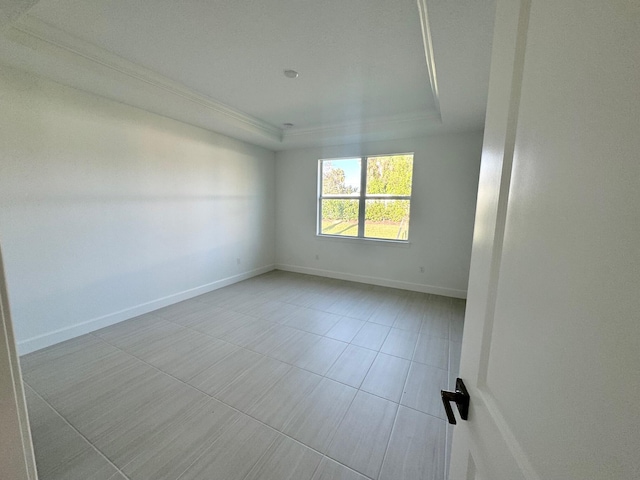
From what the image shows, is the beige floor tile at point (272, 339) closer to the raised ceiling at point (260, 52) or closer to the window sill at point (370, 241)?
the window sill at point (370, 241)

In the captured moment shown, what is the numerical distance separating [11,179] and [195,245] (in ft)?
6.22

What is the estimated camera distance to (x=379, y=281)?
4.42 m

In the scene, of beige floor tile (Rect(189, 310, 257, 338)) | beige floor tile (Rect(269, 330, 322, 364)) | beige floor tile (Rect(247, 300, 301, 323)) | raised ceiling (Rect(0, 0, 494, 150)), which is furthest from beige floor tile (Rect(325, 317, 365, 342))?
raised ceiling (Rect(0, 0, 494, 150))

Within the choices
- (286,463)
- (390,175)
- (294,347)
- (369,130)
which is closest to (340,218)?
(390,175)

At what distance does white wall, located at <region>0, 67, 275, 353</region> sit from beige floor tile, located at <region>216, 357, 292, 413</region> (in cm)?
195

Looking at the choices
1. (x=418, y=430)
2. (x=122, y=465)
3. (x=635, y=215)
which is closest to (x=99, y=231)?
(x=122, y=465)

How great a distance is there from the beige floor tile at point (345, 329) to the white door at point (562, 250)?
2105 mm

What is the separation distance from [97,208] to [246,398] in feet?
8.33

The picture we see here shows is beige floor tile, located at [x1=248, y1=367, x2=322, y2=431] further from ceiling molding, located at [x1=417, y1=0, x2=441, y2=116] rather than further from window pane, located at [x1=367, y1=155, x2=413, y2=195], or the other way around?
window pane, located at [x1=367, y1=155, x2=413, y2=195]

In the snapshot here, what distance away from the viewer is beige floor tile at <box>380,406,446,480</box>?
4.29 feet

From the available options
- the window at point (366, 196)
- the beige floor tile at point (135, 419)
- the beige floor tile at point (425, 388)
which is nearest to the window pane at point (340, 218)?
the window at point (366, 196)

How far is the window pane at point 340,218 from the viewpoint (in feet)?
15.2

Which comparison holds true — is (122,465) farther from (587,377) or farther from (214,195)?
(214,195)

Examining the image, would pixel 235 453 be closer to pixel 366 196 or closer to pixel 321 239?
pixel 321 239
